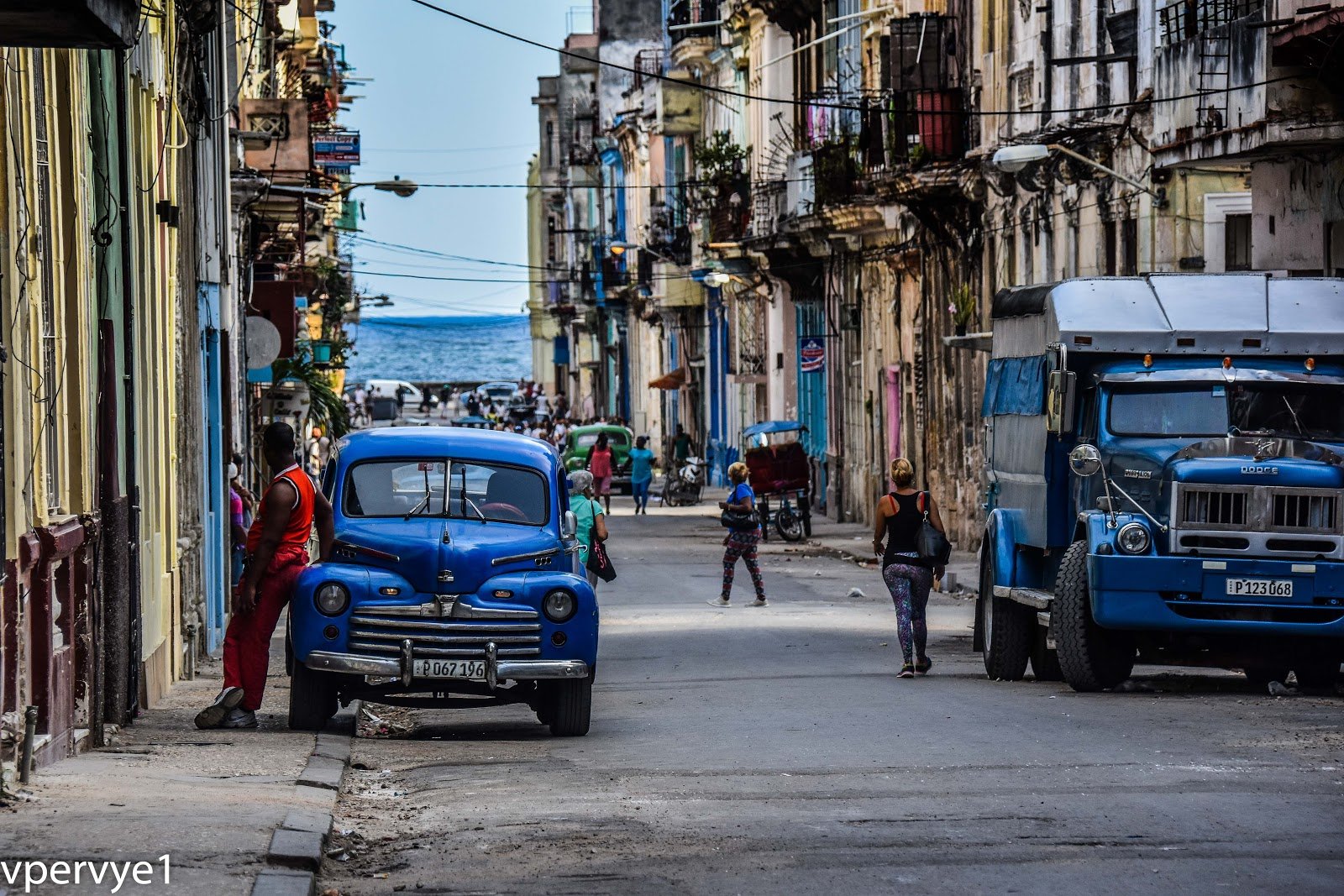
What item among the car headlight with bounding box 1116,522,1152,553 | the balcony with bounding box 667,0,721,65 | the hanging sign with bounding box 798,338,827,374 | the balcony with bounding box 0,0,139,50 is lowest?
the car headlight with bounding box 1116,522,1152,553

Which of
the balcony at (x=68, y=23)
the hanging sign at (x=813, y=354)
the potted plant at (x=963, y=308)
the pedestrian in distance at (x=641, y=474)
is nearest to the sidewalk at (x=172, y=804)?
the balcony at (x=68, y=23)

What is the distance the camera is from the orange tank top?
48.2ft

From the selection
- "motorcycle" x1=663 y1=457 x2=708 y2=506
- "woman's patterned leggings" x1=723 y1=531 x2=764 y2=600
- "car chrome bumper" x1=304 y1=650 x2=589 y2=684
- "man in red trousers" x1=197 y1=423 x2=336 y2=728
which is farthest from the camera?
"motorcycle" x1=663 y1=457 x2=708 y2=506

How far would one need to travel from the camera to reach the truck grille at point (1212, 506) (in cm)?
1698

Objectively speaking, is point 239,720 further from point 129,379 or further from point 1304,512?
point 1304,512

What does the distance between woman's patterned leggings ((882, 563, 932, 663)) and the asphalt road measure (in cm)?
40

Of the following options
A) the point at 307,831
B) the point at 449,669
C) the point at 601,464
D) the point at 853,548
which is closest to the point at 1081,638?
the point at 449,669

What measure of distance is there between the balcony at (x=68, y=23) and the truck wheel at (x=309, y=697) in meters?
5.31

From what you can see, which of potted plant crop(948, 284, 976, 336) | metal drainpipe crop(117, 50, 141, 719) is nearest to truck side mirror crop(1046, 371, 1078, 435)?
metal drainpipe crop(117, 50, 141, 719)

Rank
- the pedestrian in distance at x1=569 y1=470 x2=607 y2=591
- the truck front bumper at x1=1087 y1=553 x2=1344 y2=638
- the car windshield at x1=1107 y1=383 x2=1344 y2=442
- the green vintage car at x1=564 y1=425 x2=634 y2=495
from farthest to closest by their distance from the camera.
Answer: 1. the green vintage car at x1=564 y1=425 x2=634 y2=495
2. the pedestrian in distance at x1=569 y1=470 x2=607 y2=591
3. the car windshield at x1=1107 y1=383 x2=1344 y2=442
4. the truck front bumper at x1=1087 y1=553 x2=1344 y2=638

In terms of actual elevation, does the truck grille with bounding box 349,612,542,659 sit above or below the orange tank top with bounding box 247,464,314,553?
below

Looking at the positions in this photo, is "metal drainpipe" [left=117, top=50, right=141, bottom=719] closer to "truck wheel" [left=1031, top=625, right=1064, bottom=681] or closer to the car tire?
the car tire

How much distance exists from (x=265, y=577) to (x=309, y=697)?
0.80 metres

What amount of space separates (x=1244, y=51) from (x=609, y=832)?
53.9ft
